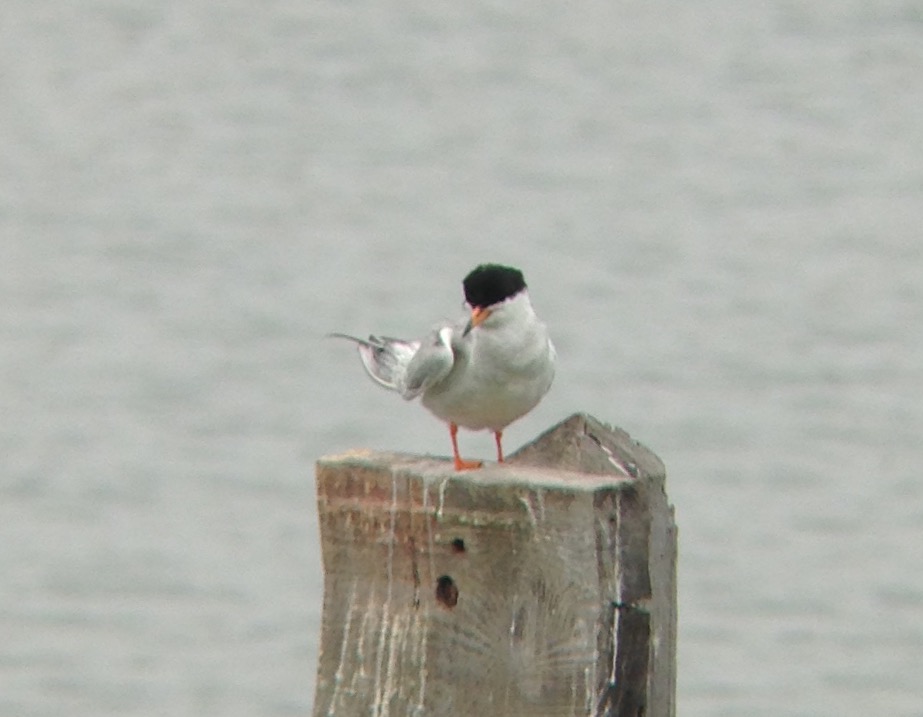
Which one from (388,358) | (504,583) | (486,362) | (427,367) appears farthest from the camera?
(388,358)

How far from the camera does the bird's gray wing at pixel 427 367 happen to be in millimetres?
5645

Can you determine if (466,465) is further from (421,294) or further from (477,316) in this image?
(421,294)

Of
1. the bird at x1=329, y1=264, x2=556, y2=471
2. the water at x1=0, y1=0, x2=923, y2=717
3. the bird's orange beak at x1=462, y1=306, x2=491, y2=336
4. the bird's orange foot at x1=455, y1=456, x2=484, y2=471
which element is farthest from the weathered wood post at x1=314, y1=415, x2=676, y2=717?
the water at x1=0, y1=0, x2=923, y2=717

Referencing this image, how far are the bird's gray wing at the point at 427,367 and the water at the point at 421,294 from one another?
4.79 metres

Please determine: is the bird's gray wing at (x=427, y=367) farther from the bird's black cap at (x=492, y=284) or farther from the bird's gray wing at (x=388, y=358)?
the bird's black cap at (x=492, y=284)

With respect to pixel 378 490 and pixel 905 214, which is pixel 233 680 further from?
pixel 905 214

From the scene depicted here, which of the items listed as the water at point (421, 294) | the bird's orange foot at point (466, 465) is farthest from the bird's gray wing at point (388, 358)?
the water at point (421, 294)

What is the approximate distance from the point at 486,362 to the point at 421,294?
9062 mm

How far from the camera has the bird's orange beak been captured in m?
5.68

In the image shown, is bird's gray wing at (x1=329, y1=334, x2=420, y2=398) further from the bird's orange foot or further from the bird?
the bird's orange foot

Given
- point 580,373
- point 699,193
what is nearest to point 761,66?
point 699,193

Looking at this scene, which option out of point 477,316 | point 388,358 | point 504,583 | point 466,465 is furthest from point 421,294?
point 504,583

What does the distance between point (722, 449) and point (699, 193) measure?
14.9ft

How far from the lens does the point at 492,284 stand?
5.68 meters
